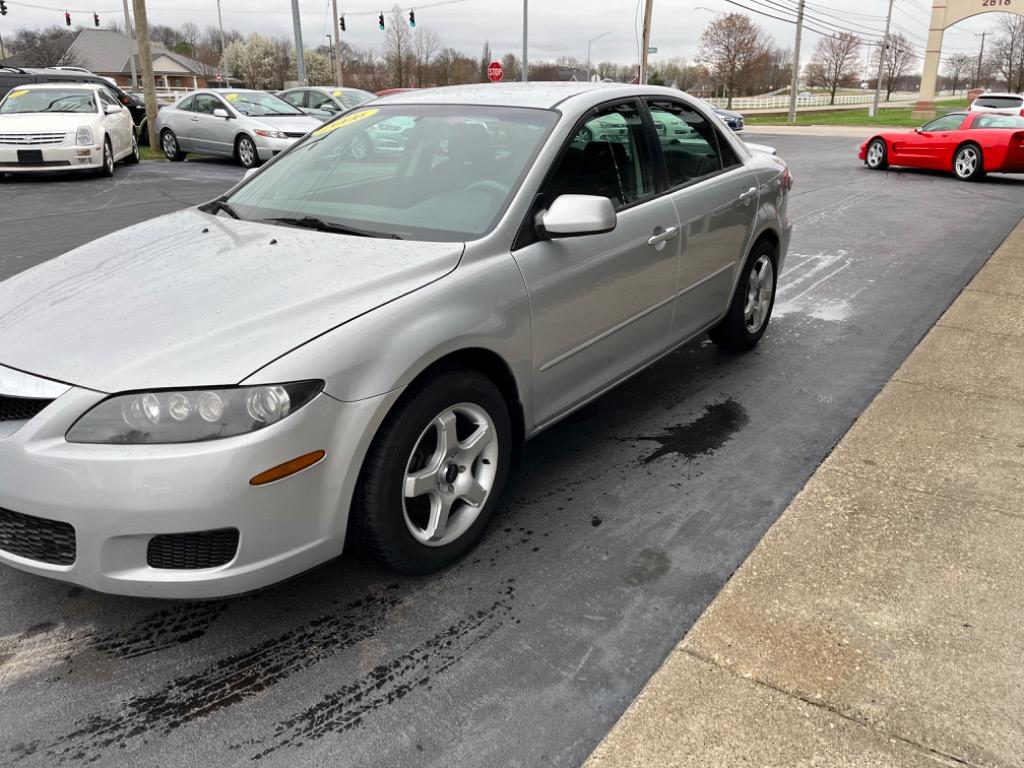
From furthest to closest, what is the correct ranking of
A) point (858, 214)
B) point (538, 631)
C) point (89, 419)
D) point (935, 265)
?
1. point (858, 214)
2. point (935, 265)
3. point (538, 631)
4. point (89, 419)

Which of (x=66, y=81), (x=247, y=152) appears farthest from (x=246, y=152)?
(x=66, y=81)

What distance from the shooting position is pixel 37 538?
2398mm

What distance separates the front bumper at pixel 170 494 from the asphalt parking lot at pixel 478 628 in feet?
0.98

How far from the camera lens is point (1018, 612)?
2721 millimetres

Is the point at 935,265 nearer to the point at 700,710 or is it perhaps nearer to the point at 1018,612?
the point at 1018,612

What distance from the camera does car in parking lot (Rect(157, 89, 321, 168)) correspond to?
1530 centimetres

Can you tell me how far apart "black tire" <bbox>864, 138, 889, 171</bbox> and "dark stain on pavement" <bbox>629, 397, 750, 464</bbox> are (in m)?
14.7

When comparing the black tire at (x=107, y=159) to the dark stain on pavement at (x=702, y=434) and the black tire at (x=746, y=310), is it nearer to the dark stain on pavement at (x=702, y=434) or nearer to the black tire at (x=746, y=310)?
the black tire at (x=746, y=310)

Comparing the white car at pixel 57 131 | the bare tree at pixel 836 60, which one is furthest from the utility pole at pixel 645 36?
the bare tree at pixel 836 60

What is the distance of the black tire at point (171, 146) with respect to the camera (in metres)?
17.5

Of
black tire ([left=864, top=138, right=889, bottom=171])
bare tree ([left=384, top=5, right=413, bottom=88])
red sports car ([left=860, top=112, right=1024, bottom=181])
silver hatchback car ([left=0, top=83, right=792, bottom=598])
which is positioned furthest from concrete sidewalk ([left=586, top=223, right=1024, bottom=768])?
bare tree ([left=384, top=5, right=413, bottom=88])

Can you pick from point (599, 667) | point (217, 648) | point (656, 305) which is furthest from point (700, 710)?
point (656, 305)

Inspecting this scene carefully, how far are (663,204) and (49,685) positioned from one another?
3.12m

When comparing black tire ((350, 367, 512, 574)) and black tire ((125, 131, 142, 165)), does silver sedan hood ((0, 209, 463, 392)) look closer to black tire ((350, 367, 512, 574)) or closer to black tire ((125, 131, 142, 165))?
black tire ((350, 367, 512, 574))
